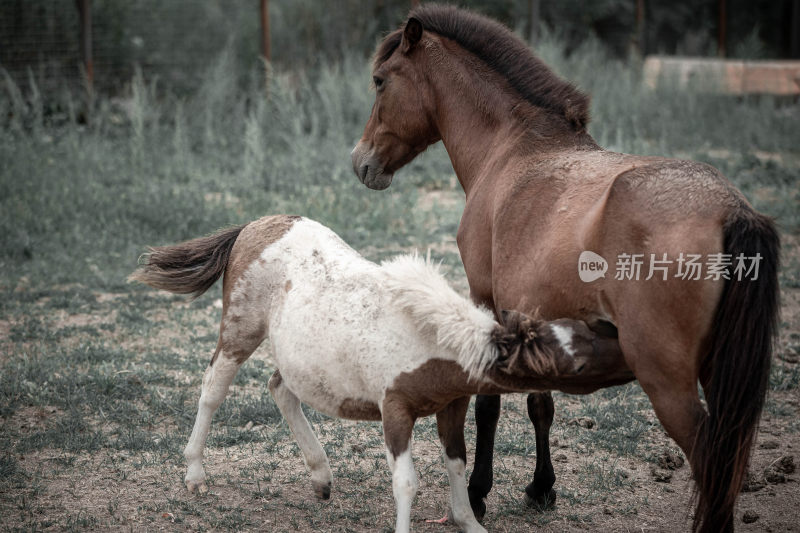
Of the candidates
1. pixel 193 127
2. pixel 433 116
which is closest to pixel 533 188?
pixel 433 116

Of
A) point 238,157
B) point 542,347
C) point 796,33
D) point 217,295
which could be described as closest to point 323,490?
point 542,347

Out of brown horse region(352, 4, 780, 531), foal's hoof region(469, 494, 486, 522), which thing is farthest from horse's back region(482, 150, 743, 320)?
foal's hoof region(469, 494, 486, 522)

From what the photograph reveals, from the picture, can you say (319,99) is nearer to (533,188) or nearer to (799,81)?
(799,81)

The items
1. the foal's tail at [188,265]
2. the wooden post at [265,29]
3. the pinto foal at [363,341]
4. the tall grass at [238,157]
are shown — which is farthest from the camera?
the wooden post at [265,29]

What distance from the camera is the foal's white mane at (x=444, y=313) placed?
246cm

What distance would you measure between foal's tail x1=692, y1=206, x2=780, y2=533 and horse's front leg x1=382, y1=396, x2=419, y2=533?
923 mm


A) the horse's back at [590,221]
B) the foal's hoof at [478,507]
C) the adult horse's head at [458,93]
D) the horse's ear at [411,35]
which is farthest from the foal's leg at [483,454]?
the horse's ear at [411,35]

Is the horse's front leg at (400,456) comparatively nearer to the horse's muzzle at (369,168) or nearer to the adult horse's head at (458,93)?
the adult horse's head at (458,93)

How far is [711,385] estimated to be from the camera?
239 centimetres

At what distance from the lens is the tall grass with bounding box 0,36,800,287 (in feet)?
23.0

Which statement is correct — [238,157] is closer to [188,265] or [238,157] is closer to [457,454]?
[188,265]

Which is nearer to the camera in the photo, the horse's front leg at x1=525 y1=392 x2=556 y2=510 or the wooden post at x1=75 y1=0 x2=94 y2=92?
the horse's front leg at x1=525 y1=392 x2=556 y2=510

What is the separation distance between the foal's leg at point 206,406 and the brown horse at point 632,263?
1.09 meters

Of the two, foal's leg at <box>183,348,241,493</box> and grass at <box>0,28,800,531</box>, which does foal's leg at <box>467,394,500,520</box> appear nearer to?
grass at <box>0,28,800,531</box>
